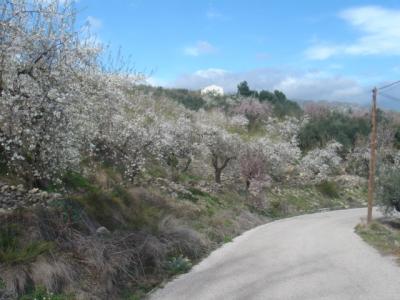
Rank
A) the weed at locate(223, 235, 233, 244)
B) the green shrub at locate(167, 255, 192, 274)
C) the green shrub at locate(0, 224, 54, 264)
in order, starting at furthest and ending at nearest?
the weed at locate(223, 235, 233, 244) → the green shrub at locate(167, 255, 192, 274) → the green shrub at locate(0, 224, 54, 264)

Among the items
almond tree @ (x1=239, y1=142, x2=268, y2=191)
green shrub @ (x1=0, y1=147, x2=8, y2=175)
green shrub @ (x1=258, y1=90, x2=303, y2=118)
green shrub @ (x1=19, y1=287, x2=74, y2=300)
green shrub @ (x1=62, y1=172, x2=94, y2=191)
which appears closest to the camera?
green shrub @ (x1=19, y1=287, x2=74, y2=300)

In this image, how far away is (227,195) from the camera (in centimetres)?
2984

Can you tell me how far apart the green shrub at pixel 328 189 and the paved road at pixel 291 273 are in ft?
75.2

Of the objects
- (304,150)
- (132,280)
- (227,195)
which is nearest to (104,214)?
(132,280)

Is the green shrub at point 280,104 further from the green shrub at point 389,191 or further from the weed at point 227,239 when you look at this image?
the weed at point 227,239

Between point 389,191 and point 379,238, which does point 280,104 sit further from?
point 379,238

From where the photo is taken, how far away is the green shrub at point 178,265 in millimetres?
13047

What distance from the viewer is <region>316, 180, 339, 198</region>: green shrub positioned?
41.9 metres

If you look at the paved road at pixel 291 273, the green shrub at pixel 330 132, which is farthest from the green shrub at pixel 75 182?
the green shrub at pixel 330 132

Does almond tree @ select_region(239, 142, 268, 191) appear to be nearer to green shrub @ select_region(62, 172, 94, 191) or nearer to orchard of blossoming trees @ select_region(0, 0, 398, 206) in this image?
orchard of blossoming trees @ select_region(0, 0, 398, 206)

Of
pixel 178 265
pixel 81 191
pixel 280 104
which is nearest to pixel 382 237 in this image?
pixel 178 265

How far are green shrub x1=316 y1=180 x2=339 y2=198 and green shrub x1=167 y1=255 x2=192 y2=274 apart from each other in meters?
29.9

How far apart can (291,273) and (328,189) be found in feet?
102

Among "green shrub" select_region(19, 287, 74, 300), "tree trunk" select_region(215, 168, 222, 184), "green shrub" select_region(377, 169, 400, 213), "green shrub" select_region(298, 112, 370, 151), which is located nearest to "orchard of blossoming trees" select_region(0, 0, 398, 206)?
"tree trunk" select_region(215, 168, 222, 184)
